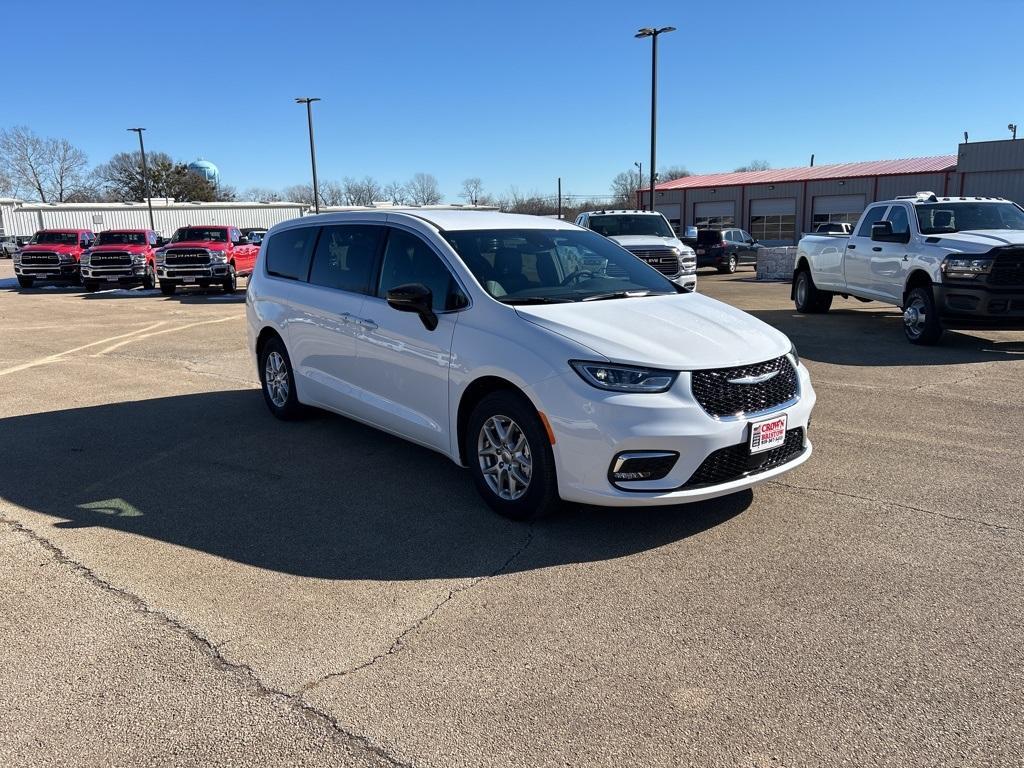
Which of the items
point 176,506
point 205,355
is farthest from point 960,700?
point 205,355

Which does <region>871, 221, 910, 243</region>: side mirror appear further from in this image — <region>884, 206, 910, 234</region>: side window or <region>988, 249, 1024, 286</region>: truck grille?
<region>988, 249, 1024, 286</region>: truck grille

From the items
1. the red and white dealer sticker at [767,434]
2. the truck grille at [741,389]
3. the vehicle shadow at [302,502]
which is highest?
the truck grille at [741,389]

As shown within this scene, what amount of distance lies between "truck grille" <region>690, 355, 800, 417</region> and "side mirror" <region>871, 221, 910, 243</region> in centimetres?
759

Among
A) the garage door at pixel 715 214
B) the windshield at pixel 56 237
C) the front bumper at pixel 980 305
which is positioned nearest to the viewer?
the front bumper at pixel 980 305

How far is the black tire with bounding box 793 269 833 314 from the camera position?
47.4 feet

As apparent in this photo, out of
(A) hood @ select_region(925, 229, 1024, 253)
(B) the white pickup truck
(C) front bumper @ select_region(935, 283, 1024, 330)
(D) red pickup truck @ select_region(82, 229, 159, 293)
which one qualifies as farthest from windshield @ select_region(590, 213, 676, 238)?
(D) red pickup truck @ select_region(82, 229, 159, 293)

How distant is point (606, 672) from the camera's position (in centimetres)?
321

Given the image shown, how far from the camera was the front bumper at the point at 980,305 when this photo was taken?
977cm

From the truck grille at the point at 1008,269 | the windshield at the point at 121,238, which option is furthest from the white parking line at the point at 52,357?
the windshield at the point at 121,238

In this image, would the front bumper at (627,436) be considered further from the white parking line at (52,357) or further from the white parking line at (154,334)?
the white parking line at (154,334)

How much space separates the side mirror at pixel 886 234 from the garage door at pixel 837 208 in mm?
33832

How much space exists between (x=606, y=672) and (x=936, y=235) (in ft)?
31.8

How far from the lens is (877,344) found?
11.0m

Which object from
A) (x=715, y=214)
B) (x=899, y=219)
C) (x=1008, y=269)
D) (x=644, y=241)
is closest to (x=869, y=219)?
(x=899, y=219)
